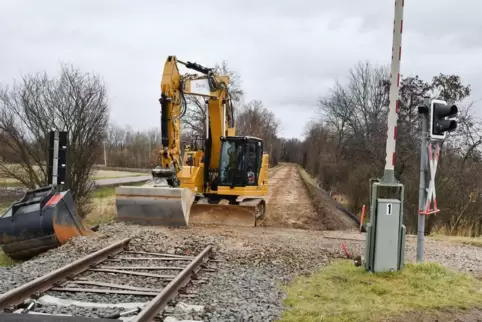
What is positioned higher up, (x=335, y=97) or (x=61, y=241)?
(x=335, y=97)

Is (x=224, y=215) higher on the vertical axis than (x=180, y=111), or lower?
lower

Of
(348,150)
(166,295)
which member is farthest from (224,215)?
(348,150)

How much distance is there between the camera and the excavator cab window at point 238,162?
15.1 metres

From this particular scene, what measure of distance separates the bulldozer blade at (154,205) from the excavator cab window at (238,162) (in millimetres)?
2601

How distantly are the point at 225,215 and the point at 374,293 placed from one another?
844cm

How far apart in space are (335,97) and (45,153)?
55381mm

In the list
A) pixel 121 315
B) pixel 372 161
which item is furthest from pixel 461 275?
pixel 372 161

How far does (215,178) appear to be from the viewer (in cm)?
1555

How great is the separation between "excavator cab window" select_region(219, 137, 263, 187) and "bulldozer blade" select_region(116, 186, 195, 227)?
8.53ft

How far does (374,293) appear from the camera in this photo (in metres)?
6.33

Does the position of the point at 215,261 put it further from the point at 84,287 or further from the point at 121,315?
the point at 121,315

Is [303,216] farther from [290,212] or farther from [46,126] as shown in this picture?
[46,126]

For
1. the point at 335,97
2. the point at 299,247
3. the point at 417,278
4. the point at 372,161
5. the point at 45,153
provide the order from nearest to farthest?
the point at 417,278 → the point at 299,247 → the point at 45,153 → the point at 372,161 → the point at 335,97

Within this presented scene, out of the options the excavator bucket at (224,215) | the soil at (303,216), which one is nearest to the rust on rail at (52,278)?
the excavator bucket at (224,215)
